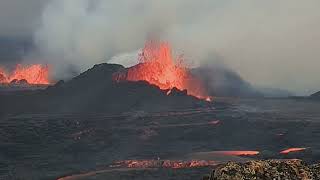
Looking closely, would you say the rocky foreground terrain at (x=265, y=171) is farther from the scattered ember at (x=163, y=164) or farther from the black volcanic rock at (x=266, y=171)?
the scattered ember at (x=163, y=164)

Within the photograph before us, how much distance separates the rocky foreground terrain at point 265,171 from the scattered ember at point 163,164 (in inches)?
5859

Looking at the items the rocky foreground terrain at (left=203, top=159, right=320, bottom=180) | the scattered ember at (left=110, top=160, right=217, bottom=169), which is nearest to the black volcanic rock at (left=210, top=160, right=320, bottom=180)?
the rocky foreground terrain at (left=203, top=159, right=320, bottom=180)

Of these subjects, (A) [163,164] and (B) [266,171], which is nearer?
(B) [266,171]

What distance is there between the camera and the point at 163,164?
169875 millimetres

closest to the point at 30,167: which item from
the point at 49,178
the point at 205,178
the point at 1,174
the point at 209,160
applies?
the point at 1,174

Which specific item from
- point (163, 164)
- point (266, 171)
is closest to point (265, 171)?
point (266, 171)

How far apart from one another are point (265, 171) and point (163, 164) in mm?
157526

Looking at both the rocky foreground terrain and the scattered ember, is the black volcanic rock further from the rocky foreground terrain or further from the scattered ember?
the scattered ember

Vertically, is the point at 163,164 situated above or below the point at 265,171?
below

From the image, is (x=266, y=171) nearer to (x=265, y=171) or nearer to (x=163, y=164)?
(x=265, y=171)

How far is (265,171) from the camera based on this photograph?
13.7 meters

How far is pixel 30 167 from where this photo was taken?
181 m

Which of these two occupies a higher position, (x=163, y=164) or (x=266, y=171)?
(x=266, y=171)

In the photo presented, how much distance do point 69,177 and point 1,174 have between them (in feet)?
96.3
